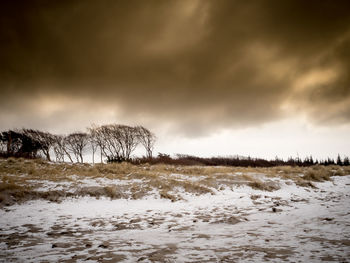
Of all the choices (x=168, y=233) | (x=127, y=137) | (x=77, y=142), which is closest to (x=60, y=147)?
(x=77, y=142)

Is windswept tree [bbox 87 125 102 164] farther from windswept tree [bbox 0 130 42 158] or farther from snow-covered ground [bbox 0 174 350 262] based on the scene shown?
snow-covered ground [bbox 0 174 350 262]

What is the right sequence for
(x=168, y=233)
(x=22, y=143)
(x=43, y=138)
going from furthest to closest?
(x=43, y=138) → (x=22, y=143) → (x=168, y=233)

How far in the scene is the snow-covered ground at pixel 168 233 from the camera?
9.32 feet

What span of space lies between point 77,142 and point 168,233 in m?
39.7

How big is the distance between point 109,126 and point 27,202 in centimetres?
2841

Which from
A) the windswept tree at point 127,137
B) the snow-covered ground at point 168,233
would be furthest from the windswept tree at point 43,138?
the snow-covered ground at point 168,233

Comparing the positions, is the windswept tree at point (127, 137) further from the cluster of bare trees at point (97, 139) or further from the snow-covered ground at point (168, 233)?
the snow-covered ground at point (168, 233)

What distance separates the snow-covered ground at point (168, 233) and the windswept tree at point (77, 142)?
33775mm

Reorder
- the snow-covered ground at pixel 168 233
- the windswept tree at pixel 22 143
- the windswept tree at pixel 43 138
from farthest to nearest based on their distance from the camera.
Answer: the windswept tree at pixel 43 138 < the windswept tree at pixel 22 143 < the snow-covered ground at pixel 168 233

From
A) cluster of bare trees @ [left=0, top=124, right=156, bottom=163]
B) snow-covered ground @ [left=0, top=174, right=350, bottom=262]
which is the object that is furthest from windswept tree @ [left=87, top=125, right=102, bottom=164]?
snow-covered ground @ [left=0, top=174, right=350, bottom=262]

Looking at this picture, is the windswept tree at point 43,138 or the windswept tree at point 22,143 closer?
the windswept tree at point 22,143

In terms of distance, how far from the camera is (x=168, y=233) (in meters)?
4.19

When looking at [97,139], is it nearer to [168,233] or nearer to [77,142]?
[77,142]

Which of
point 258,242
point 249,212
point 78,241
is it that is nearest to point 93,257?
point 78,241
